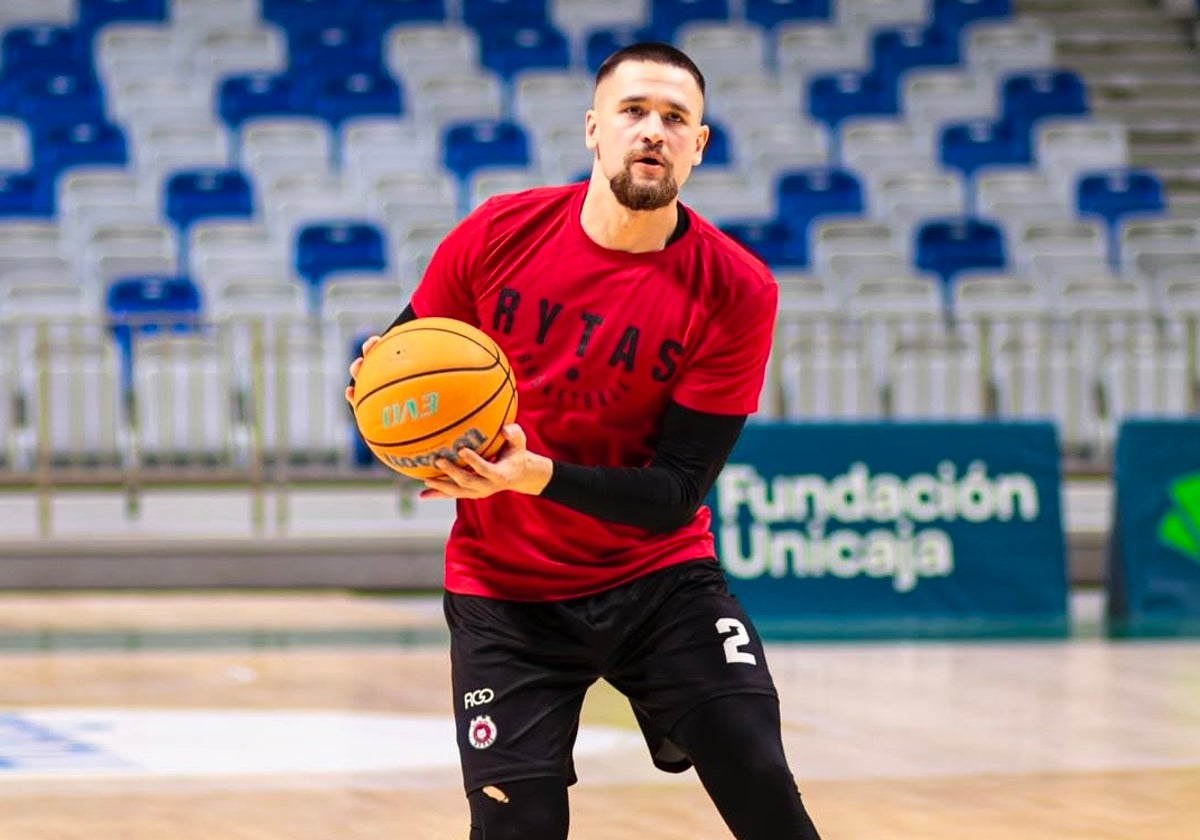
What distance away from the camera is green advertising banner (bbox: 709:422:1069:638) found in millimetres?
10844

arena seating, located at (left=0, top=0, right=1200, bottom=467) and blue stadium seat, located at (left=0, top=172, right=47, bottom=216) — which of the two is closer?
arena seating, located at (left=0, top=0, right=1200, bottom=467)

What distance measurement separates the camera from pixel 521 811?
381cm

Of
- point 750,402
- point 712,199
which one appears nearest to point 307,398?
point 712,199

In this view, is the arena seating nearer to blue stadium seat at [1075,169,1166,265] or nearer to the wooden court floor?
blue stadium seat at [1075,169,1166,265]

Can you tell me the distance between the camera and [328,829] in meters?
5.77

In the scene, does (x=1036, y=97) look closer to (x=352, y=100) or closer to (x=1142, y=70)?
(x=1142, y=70)

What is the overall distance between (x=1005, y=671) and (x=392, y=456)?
19.8ft

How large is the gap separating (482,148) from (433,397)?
12.5m

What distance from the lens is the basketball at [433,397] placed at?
3.62 metres

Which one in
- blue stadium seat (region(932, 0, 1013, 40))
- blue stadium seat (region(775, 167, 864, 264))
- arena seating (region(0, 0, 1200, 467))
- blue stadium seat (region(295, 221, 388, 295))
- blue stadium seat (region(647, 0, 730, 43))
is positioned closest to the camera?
arena seating (region(0, 0, 1200, 467))

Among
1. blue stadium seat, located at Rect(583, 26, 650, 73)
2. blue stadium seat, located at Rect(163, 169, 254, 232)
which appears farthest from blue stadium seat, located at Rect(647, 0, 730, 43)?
blue stadium seat, located at Rect(163, 169, 254, 232)

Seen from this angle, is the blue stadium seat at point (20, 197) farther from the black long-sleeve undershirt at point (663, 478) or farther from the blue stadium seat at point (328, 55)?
the black long-sleeve undershirt at point (663, 478)

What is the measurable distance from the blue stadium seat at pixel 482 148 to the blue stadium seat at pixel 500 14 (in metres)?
2.27

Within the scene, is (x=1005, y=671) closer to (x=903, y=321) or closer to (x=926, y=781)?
(x=926, y=781)
